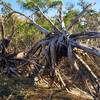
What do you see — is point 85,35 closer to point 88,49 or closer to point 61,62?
point 88,49

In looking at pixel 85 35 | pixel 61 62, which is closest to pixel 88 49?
pixel 85 35

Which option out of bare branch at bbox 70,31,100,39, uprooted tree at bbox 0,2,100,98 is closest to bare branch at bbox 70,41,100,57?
uprooted tree at bbox 0,2,100,98

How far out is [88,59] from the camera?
6.66 metres

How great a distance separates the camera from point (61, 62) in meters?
7.27

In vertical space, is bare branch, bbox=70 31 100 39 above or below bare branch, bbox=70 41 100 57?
above

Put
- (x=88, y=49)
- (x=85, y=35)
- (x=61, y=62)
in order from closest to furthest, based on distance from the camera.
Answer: (x=88, y=49) < (x=85, y=35) < (x=61, y=62)

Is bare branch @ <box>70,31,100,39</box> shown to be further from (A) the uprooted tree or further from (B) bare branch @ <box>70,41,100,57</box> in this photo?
(B) bare branch @ <box>70,41,100,57</box>

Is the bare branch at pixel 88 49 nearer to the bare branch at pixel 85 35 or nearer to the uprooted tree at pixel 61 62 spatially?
the uprooted tree at pixel 61 62

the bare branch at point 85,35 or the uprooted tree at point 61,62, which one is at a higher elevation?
the bare branch at point 85,35

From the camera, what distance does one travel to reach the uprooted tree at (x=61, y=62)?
6.16m

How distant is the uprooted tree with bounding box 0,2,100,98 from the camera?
20.2 feet

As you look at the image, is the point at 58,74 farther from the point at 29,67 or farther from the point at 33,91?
the point at 29,67

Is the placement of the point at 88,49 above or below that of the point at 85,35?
below

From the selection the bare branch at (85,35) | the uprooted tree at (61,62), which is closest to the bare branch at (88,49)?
the uprooted tree at (61,62)
